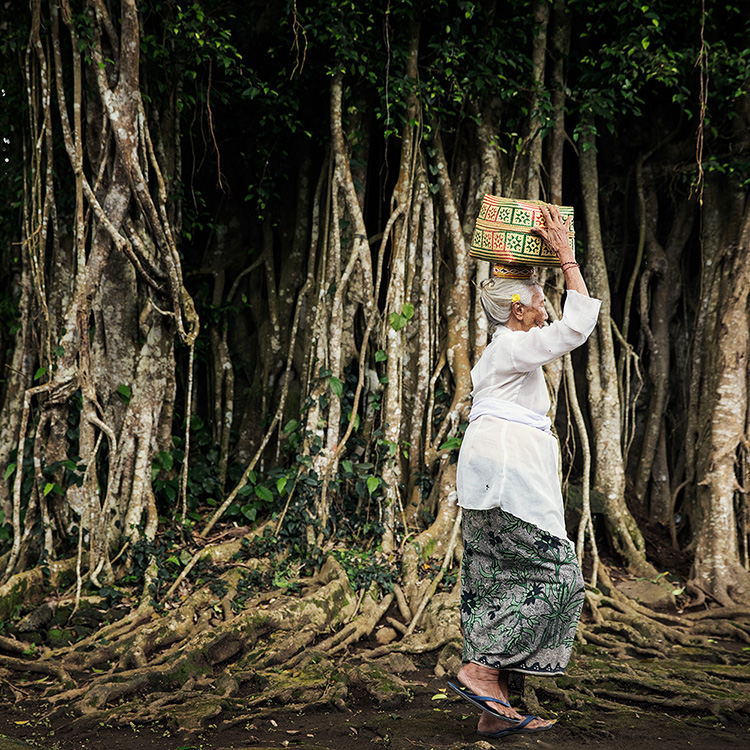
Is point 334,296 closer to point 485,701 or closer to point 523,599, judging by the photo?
point 523,599

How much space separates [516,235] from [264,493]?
2.56 metres

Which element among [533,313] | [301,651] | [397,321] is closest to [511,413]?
[533,313]

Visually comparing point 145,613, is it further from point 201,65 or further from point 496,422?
point 201,65

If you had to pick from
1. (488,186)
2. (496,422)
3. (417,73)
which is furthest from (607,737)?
(417,73)

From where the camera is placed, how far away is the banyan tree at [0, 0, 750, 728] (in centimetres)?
398

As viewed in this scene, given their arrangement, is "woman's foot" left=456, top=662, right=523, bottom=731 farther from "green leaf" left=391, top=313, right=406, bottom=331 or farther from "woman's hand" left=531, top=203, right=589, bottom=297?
"green leaf" left=391, top=313, right=406, bottom=331

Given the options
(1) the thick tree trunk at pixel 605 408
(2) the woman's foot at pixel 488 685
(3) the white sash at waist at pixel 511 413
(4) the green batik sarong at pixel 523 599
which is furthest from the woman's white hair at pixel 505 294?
(1) the thick tree trunk at pixel 605 408

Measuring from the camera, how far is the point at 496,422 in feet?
8.16

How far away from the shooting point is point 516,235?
2.49 metres

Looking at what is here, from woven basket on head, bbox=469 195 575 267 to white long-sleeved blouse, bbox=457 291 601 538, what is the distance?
211 mm

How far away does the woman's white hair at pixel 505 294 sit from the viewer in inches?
101

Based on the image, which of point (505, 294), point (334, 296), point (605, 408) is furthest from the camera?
point (605, 408)

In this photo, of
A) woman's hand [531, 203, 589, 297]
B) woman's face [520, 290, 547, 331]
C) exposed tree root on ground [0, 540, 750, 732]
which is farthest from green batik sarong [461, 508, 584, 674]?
woman's hand [531, 203, 589, 297]

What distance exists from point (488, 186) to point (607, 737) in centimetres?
331
